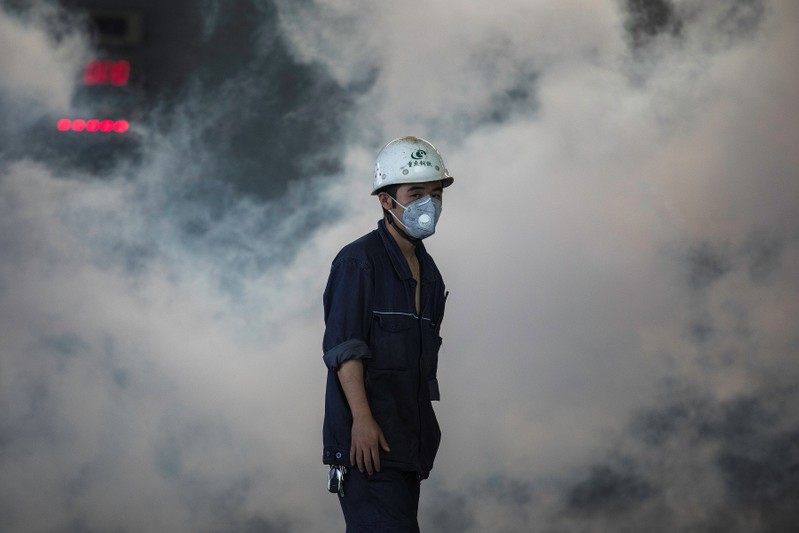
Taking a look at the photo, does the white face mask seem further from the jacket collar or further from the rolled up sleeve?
the rolled up sleeve

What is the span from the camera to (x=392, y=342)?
135 inches

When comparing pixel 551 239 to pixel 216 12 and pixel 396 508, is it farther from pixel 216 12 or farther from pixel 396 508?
pixel 396 508

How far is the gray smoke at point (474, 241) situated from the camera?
18.9ft

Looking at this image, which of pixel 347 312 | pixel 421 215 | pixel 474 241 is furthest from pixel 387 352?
pixel 474 241

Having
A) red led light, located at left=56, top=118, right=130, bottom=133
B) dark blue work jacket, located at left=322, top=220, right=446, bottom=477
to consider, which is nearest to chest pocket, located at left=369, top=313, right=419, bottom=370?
dark blue work jacket, located at left=322, top=220, right=446, bottom=477

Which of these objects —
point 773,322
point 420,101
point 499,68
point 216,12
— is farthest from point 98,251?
point 773,322

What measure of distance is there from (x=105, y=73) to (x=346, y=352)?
3195mm

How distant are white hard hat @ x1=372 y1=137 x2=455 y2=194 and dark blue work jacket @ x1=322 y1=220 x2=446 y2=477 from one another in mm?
171

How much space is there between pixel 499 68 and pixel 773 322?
1.95 m

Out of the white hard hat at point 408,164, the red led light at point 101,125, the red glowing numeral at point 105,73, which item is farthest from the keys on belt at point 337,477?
the red glowing numeral at point 105,73

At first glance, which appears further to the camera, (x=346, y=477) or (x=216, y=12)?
(x=216, y=12)

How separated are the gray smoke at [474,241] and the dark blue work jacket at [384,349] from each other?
232cm

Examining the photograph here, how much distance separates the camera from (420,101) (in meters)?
5.90

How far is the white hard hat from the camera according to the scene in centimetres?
353
